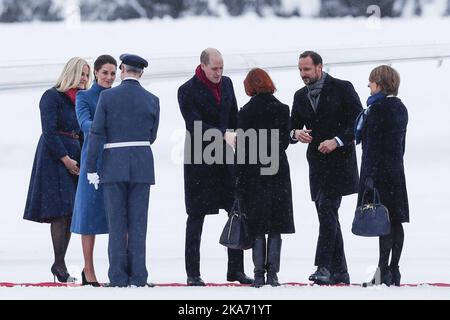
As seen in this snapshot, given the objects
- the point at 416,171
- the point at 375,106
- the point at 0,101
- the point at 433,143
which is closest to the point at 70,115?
the point at 375,106

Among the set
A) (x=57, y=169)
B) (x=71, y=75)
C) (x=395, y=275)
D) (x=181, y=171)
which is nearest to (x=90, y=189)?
(x=57, y=169)

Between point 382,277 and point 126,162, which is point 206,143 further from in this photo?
point 382,277

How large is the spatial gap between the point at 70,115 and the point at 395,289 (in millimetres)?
2327

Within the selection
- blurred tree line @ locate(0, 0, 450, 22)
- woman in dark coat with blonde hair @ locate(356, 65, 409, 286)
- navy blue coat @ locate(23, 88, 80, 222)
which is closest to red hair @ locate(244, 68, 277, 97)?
woman in dark coat with blonde hair @ locate(356, 65, 409, 286)

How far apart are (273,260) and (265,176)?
489 mm

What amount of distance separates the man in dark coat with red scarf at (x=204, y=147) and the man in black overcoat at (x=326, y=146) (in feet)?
1.43

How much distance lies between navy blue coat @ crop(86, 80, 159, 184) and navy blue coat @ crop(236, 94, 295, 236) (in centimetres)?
60

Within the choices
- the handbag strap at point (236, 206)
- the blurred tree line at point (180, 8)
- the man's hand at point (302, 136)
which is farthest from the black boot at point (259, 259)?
the blurred tree line at point (180, 8)

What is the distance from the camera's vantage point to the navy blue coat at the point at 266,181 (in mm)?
6559

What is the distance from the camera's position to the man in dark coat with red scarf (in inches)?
267

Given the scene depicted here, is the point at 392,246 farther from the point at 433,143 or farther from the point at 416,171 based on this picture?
the point at 433,143

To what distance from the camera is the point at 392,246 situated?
6660 millimetres

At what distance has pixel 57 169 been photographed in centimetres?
718

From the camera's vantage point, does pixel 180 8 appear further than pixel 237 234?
Yes
